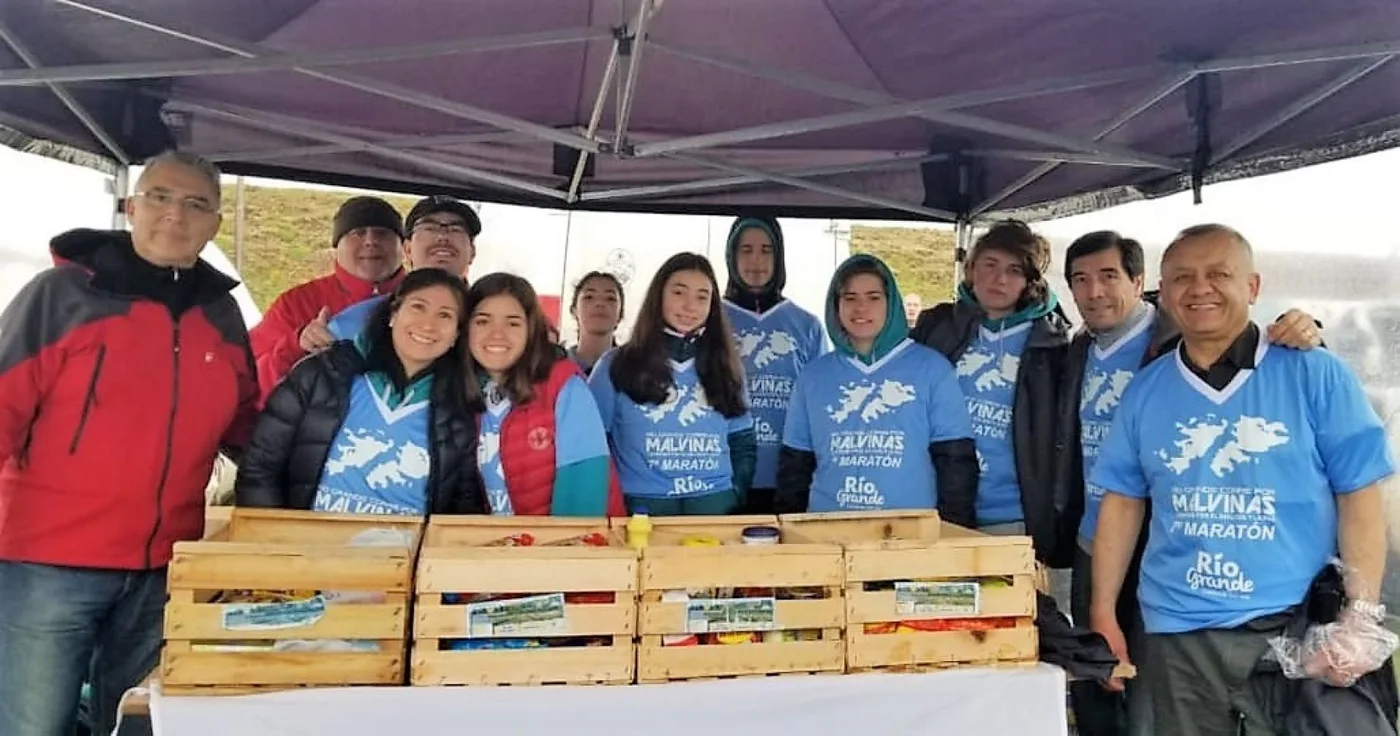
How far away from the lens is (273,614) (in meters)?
1.49

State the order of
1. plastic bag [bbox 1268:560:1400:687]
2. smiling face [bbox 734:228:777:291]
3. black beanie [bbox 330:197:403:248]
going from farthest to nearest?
1. smiling face [bbox 734:228:777:291]
2. black beanie [bbox 330:197:403:248]
3. plastic bag [bbox 1268:560:1400:687]

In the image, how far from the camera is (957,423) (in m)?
2.72

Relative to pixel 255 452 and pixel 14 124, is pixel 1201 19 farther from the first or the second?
pixel 14 124

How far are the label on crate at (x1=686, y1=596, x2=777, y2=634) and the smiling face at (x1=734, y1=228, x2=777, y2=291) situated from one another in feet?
6.57

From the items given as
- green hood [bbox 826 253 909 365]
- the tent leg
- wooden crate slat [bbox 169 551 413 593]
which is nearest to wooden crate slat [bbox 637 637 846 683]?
wooden crate slat [bbox 169 551 413 593]

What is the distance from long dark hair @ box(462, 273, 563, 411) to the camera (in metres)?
2.30

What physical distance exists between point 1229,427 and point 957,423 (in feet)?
2.55

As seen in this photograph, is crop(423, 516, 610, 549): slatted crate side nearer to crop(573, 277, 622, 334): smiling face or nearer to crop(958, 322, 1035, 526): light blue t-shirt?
crop(958, 322, 1035, 526): light blue t-shirt

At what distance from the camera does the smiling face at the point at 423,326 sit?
88.0 inches

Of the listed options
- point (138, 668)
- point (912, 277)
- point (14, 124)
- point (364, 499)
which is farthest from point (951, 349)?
point (912, 277)

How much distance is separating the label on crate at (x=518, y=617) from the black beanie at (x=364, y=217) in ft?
→ 6.72

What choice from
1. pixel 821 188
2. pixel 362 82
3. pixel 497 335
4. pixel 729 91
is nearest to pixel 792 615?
pixel 497 335

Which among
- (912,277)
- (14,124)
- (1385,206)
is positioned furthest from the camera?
(912,277)

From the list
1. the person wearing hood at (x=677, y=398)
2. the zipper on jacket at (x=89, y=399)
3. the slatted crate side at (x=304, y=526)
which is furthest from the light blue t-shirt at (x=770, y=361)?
the zipper on jacket at (x=89, y=399)
